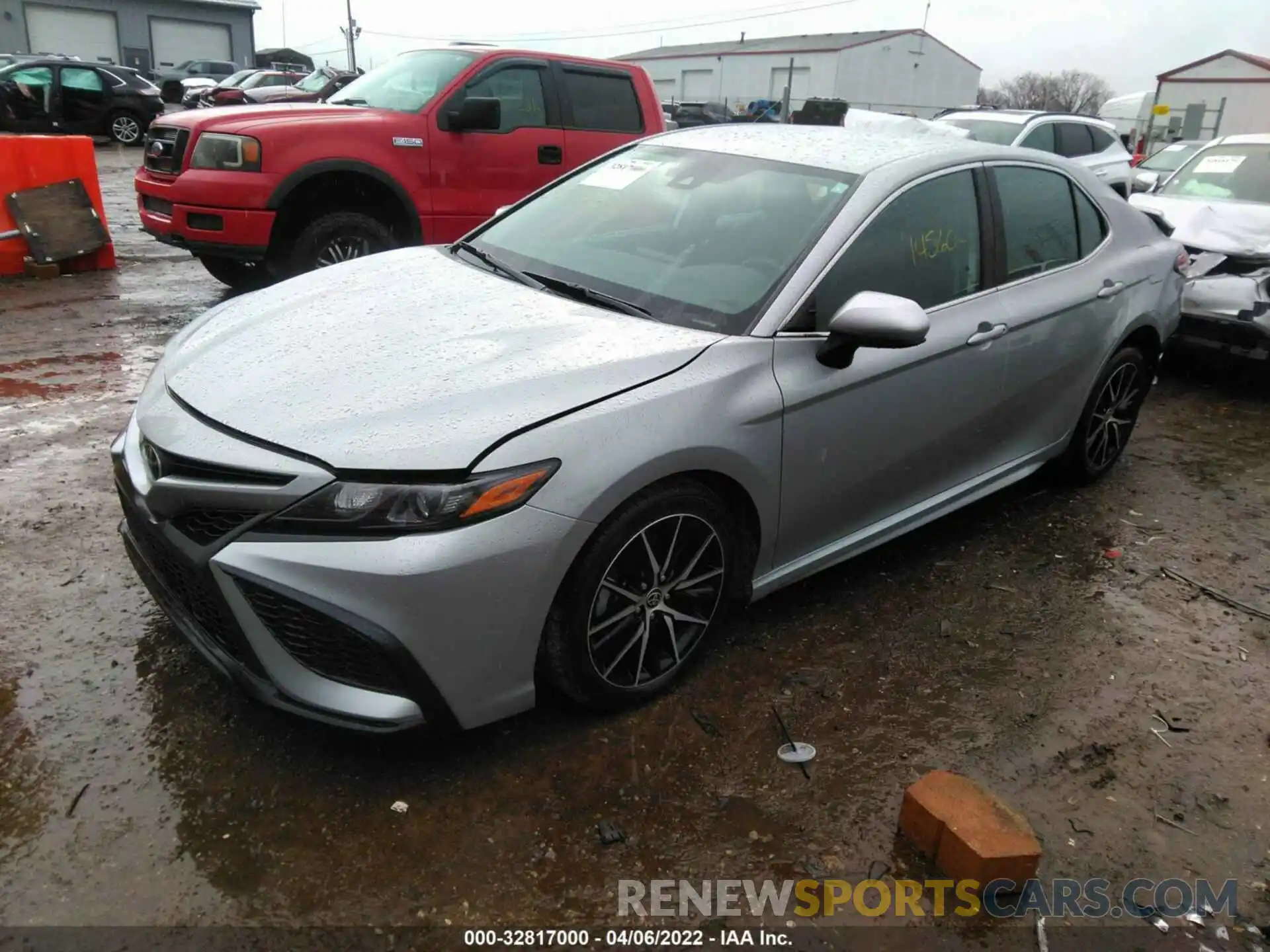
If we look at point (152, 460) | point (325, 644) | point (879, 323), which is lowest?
point (325, 644)

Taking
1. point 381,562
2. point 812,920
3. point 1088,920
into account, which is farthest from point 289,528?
point 1088,920

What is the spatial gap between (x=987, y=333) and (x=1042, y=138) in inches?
342

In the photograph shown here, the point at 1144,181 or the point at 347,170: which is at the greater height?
the point at 347,170

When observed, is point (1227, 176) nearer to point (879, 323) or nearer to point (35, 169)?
point (879, 323)

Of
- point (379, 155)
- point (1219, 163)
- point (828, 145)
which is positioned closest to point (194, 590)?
point (828, 145)

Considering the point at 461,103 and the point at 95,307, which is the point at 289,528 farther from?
the point at 95,307

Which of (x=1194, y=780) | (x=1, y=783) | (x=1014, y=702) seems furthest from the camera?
(x=1014, y=702)

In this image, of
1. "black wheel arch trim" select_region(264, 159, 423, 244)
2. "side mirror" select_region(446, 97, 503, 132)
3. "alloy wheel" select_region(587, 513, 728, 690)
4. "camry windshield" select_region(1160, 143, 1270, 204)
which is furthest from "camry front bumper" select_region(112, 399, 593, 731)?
"camry windshield" select_region(1160, 143, 1270, 204)

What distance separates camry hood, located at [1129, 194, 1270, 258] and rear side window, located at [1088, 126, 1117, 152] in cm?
505

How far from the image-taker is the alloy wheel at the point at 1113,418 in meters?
4.34

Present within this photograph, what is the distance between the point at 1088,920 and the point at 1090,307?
8.59 ft

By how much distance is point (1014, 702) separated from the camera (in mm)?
2984

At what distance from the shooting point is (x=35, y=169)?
7.41 metres

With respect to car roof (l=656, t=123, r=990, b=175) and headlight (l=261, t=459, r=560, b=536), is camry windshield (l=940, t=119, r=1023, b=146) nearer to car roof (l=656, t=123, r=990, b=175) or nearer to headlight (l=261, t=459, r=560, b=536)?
car roof (l=656, t=123, r=990, b=175)
